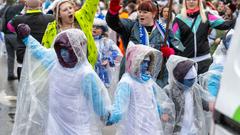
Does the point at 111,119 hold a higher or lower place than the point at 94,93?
Answer: lower

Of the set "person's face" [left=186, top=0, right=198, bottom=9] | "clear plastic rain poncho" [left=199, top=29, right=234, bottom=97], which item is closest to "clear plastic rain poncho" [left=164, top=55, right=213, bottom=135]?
"clear plastic rain poncho" [left=199, top=29, right=234, bottom=97]

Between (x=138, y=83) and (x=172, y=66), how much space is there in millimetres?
607

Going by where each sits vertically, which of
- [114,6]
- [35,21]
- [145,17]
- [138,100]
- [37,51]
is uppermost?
[114,6]

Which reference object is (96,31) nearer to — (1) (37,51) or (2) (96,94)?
(1) (37,51)

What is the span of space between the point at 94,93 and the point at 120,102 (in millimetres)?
249

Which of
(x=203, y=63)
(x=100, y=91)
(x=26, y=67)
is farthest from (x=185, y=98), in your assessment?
(x=203, y=63)

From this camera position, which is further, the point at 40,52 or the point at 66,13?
the point at 66,13

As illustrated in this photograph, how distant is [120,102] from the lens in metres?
5.13

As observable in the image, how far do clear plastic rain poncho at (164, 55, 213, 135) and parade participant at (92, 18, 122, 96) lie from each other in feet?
9.30

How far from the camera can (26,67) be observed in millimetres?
5867

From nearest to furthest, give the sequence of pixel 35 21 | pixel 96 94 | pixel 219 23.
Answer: pixel 96 94, pixel 219 23, pixel 35 21

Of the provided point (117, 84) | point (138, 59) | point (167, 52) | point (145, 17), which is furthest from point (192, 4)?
point (138, 59)

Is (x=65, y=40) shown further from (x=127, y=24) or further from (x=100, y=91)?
(x=127, y=24)

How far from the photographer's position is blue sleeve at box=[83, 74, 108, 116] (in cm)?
498
